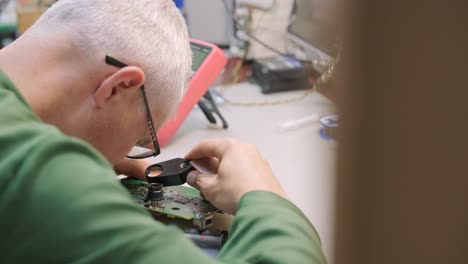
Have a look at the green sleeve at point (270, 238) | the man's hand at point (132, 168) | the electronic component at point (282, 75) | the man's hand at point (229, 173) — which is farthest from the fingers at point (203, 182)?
the electronic component at point (282, 75)

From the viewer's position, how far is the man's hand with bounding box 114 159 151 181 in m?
1.22

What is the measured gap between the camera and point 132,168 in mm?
1230

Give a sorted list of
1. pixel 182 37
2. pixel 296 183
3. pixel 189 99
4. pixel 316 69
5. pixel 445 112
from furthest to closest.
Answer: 1. pixel 316 69
2. pixel 189 99
3. pixel 296 183
4. pixel 182 37
5. pixel 445 112

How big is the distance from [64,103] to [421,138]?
72cm

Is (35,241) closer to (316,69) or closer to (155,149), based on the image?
(155,149)

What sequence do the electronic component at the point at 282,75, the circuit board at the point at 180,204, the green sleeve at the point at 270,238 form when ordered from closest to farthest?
the green sleeve at the point at 270,238 < the circuit board at the point at 180,204 < the electronic component at the point at 282,75

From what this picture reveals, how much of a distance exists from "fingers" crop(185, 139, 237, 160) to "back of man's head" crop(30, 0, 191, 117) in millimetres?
156

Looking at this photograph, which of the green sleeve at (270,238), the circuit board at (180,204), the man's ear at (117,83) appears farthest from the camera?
the circuit board at (180,204)

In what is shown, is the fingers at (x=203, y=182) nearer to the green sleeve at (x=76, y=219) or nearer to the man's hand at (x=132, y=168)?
the man's hand at (x=132, y=168)

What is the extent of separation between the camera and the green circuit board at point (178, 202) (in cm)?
108

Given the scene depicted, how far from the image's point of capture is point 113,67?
905mm

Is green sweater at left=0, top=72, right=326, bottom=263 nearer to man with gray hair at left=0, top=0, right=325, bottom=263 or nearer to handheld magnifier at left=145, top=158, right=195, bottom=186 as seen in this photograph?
man with gray hair at left=0, top=0, right=325, bottom=263

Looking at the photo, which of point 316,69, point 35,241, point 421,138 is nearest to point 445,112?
point 421,138

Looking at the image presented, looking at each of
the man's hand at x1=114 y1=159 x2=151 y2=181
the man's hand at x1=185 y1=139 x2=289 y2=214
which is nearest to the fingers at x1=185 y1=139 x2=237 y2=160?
the man's hand at x1=185 y1=139 x2=289 y2=214
